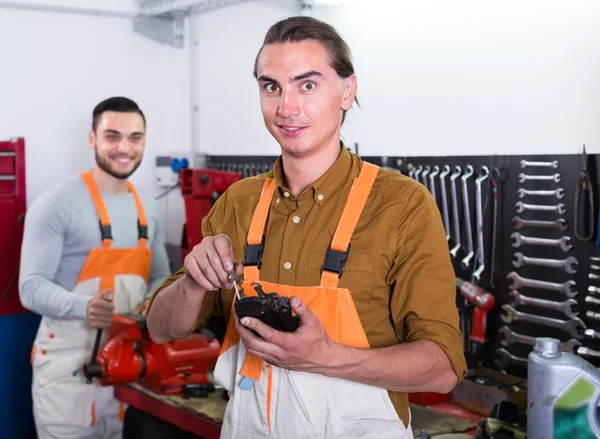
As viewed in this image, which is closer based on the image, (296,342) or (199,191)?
(296,342)

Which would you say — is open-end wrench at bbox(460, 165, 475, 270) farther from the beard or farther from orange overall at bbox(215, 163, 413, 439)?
the beard

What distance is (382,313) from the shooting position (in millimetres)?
1543

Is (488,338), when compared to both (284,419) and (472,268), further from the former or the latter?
(284,419)

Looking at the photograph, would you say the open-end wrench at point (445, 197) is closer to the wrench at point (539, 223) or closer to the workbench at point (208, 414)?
the wrench at point (539, 223)

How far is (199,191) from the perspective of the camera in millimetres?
3445

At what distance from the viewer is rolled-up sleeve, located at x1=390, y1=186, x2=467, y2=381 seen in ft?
4.77

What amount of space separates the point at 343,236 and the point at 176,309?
1.37 feet

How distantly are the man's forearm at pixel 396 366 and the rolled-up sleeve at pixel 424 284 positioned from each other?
25mm

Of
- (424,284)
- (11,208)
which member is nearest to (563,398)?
Answer: (424,284)

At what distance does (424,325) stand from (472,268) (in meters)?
1.41

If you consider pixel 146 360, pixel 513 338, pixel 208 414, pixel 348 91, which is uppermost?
pixel 348 91

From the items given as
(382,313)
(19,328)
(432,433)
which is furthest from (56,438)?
(382,313)

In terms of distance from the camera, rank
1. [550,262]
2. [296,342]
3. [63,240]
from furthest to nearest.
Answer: [63,240], [550,262], [296,342]

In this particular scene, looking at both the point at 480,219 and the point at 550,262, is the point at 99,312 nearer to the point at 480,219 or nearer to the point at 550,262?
the point at 480,219
